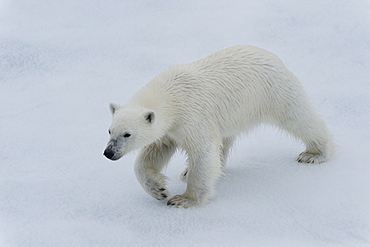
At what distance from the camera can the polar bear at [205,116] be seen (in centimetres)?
504

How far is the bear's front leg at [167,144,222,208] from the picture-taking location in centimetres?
523

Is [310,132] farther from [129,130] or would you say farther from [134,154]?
[129,130]

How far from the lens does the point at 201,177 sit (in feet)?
17.3

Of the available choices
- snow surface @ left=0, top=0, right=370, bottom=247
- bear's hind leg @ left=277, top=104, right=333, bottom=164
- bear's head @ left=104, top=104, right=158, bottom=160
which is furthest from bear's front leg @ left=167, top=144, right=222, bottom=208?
bear's hind leg @ left=277, top=104, right=333, bottom=164

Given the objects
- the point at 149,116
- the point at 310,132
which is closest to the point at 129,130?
the point at 149,116

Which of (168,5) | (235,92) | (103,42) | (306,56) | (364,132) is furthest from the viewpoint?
(168,5)

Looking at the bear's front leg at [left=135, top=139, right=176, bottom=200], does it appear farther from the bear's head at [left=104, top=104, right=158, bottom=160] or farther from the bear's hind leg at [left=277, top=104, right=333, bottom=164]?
the bear's hind leg at [left=277, top=104, right=333, bottom=164]

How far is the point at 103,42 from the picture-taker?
8828 millimetres

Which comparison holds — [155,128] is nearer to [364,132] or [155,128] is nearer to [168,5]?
[364,132]

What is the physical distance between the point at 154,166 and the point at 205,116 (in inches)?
28.0

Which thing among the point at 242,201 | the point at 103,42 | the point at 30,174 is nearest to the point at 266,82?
the point at 242,201

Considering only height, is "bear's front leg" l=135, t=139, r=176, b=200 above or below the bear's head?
below

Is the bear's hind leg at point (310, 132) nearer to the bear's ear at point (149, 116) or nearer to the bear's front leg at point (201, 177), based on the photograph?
the bear's front leg at point (201, 177)

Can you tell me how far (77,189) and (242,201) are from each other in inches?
62.7
